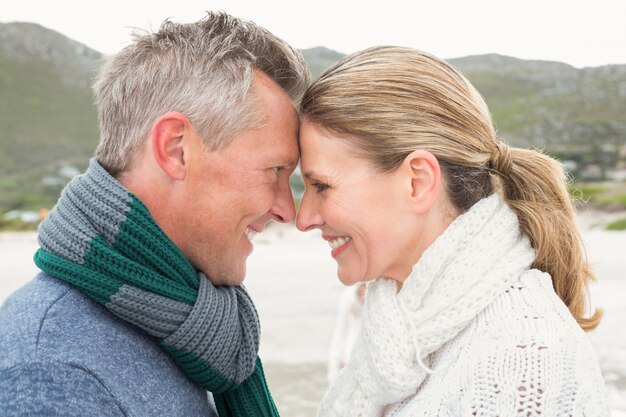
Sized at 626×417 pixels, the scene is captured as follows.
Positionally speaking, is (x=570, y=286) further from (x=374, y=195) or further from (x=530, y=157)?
(x=374, y=195)

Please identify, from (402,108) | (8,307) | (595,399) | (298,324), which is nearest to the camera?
(595,399)

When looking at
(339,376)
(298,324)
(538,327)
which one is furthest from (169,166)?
(298,324)

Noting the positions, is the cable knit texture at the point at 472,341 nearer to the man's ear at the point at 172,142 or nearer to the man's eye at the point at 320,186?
the man's eye at the point at 320,186

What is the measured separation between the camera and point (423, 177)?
1865 millimetres

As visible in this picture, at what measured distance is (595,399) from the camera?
5.04 feet

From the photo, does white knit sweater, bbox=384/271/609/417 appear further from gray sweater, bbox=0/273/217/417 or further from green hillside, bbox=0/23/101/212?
green hillside, bbox=0/23/101/212

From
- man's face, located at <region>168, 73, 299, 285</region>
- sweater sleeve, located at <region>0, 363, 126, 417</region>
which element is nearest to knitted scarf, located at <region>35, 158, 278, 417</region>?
man's face, located at <region>168, 73, 299, 285</region>

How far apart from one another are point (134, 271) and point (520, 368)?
838mm

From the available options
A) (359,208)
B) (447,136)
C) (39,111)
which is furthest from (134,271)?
(39,111)

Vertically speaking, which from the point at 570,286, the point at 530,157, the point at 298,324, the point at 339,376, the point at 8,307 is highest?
the point at 530,157

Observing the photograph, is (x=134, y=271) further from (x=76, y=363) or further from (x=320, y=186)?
(x=320, y=186)

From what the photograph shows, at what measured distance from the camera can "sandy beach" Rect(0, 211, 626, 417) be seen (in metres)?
8.93

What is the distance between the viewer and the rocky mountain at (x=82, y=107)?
106ft

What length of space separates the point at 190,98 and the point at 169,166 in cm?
17
